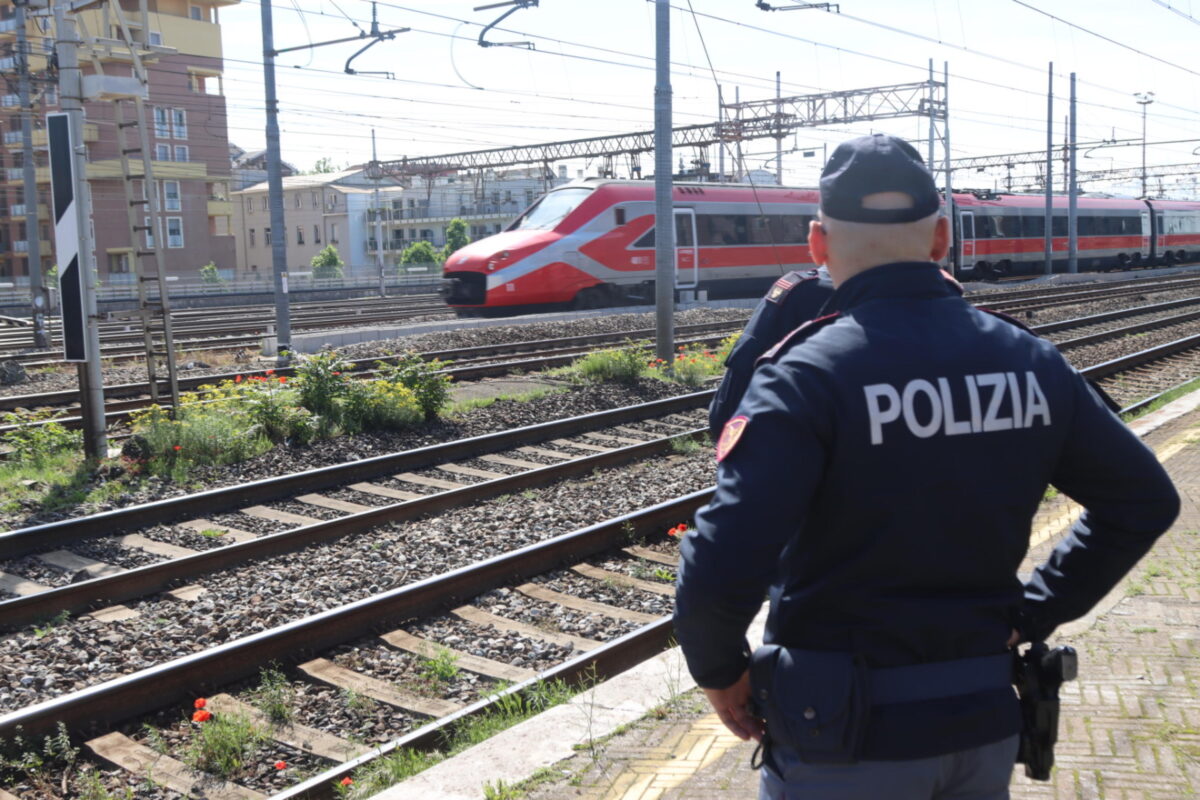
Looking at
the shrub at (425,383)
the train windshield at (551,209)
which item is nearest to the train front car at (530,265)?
the train windshield at (551,209)

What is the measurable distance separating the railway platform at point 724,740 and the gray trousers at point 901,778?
181 cm

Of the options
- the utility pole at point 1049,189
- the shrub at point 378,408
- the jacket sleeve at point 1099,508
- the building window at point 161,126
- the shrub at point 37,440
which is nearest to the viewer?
the jacket sleeve at point 1099,508

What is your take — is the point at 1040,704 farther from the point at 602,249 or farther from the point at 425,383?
the point at 602,249

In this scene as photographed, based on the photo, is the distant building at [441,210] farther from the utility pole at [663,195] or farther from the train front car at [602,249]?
the utility pole at [663,195]

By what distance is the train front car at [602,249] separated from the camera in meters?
24.3

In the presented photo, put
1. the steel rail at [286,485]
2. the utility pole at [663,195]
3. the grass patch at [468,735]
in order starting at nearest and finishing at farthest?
the grass patch at [468,735] → the steel rail at [286,485] → the utility pole at [663,195]

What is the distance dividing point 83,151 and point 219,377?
5.70m

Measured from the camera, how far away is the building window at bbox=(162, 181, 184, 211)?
63.9m

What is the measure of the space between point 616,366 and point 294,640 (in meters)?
9.59

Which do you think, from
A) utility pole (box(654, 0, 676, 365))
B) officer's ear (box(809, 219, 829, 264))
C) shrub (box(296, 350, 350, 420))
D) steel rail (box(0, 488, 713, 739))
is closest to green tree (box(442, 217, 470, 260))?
utility pole (box(654, 0, 676, 365))

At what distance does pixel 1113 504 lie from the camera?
2166 mm

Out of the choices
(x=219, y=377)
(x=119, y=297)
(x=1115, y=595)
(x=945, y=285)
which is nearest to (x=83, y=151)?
(x=219, y=377)

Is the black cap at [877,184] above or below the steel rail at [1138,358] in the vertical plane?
above

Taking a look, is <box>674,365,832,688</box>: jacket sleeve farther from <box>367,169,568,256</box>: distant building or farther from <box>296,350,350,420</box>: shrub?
Answer: <box>367,169,568,256</box>: distant building
